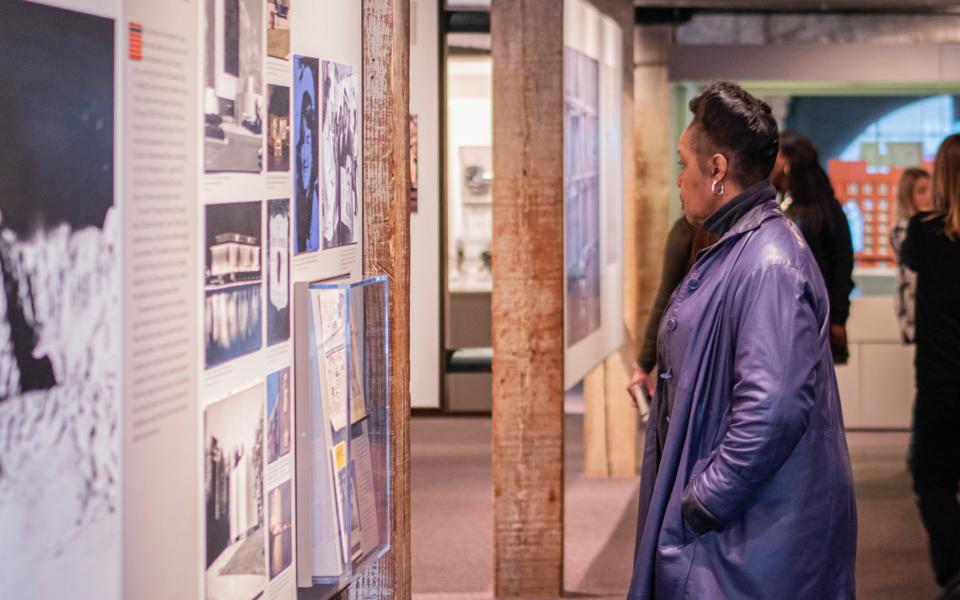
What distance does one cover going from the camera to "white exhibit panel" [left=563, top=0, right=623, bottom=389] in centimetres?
566

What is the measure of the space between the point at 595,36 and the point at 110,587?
479cm

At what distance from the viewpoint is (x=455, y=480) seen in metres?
8.52

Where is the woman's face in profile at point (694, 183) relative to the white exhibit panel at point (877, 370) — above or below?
above

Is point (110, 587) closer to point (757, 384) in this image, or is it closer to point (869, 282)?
point (757, 384)

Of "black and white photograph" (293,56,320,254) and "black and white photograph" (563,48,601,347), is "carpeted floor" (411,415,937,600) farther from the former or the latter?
"black and white photograph" (293,56,320,254)

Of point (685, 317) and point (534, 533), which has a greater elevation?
point (685, 317)

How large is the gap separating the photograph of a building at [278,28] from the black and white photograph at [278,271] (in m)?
0.29

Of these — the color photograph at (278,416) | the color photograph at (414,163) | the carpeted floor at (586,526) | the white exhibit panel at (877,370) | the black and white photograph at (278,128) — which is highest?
the color photograph at (414,163)

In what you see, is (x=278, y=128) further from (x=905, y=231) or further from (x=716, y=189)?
(x=905, y=231)

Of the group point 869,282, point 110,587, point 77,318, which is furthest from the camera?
point 869,282

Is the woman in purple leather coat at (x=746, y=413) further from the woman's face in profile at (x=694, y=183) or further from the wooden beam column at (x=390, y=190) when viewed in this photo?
the wooden beam column at (x=390, y=190)

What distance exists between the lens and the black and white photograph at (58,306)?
1667 millimetres

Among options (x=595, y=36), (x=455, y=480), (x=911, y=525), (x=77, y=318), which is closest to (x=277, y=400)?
(x=77, y=318)

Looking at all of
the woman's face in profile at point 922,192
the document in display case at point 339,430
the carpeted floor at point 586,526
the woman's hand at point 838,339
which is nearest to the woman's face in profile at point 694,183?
the document in display case at point 339,430
